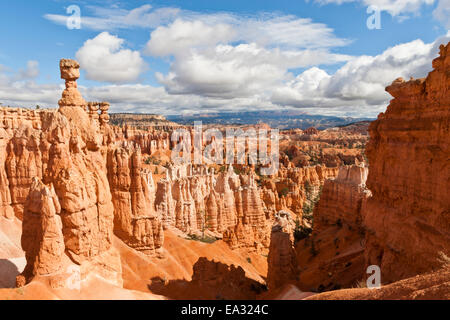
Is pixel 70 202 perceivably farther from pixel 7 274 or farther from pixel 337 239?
pixel 337 239

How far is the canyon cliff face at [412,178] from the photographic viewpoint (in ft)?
40.0

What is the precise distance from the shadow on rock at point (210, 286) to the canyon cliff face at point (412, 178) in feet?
24.2

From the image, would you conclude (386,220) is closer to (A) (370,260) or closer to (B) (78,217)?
(A) (370,260)

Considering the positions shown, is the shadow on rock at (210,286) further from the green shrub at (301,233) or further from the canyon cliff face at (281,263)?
the green shrub at (301,233)

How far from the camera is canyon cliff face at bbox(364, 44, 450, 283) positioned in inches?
480

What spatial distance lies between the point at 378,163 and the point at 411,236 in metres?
4.42

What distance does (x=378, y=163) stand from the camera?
16750 millimetres

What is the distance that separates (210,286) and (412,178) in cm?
1228

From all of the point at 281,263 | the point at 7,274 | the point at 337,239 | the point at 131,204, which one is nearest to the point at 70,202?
the point at 7,274

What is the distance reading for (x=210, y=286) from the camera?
19125mm

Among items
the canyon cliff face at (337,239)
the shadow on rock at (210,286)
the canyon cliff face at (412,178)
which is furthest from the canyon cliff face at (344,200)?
the shadow on rock at (210,286)

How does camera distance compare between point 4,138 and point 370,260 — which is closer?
point 370,260

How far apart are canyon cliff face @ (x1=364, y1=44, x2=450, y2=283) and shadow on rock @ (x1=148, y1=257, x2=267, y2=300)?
7383 millimetres
